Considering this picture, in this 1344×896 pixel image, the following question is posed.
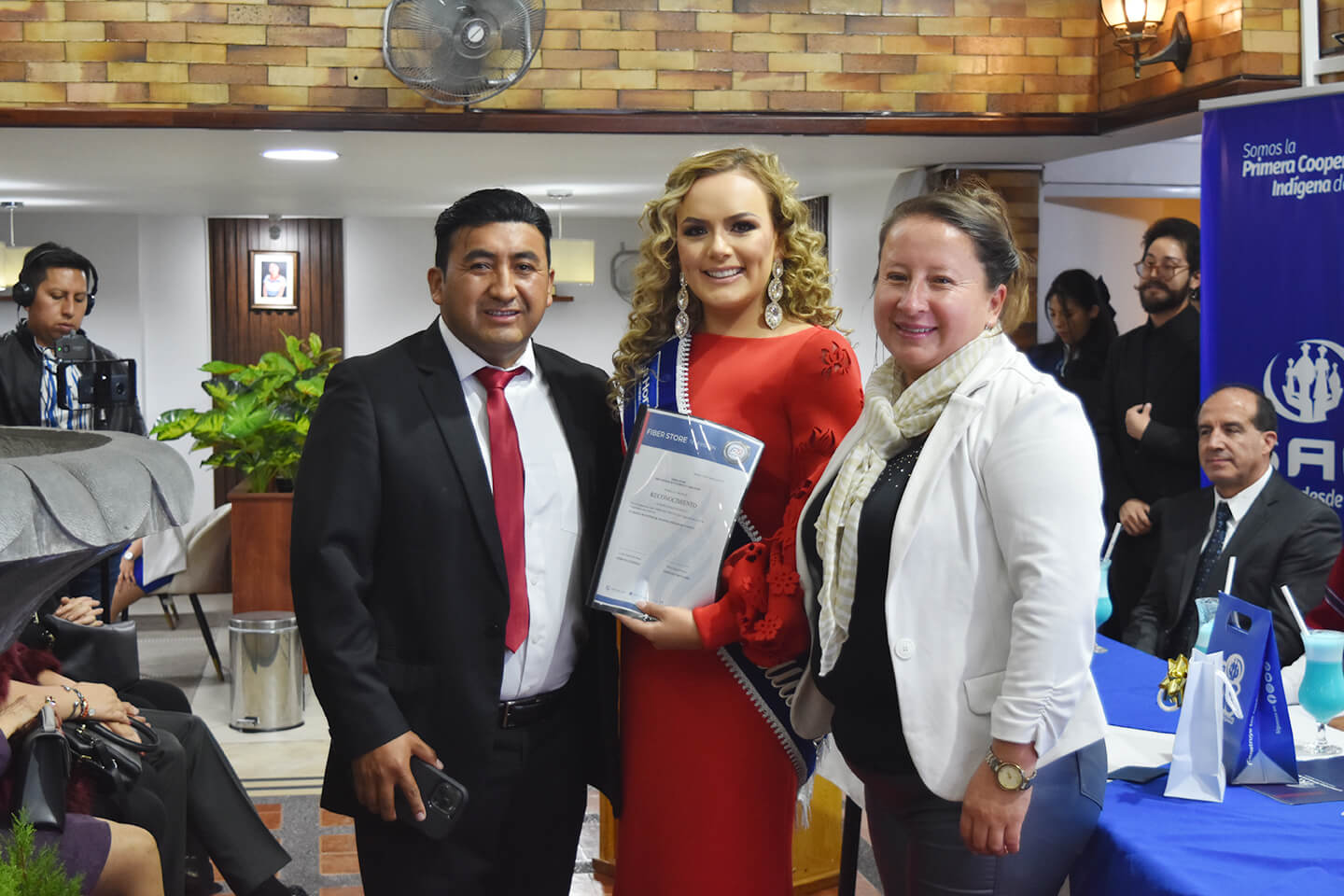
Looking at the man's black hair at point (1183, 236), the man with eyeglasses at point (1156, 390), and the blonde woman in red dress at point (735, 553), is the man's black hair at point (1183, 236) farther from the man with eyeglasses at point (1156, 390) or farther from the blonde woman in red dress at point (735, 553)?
the blonde woman in red dress at point (735, 553)

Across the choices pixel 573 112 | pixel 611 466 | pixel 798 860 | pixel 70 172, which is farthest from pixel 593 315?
pixel 611 466

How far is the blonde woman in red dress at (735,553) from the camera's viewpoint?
2.03 metres

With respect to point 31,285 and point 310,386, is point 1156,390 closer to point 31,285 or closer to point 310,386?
point 310,386

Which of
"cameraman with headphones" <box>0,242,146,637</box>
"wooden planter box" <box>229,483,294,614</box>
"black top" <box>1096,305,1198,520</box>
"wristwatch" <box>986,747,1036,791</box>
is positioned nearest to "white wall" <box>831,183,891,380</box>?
"black top" <box>1096,305,1198,520</box>

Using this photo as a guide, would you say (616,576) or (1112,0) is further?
(1112,0)

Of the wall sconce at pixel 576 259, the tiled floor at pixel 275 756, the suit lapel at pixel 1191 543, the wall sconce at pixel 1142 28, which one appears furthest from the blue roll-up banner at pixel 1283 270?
the wall sconce at pixel 576 259

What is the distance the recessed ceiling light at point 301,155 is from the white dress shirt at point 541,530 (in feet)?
15.1

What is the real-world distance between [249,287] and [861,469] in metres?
10.2

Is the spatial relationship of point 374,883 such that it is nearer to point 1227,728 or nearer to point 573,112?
point 1227,728

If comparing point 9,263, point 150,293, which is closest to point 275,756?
point 9,263

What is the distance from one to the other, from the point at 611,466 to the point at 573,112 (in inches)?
148

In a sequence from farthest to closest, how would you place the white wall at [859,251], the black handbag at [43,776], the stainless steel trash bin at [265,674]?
the white wall at [859,251] → the stainless steel trash bin at [265,674] → the black handbag at [43,776]

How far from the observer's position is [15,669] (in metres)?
2.68

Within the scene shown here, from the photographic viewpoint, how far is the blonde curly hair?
2.10m
